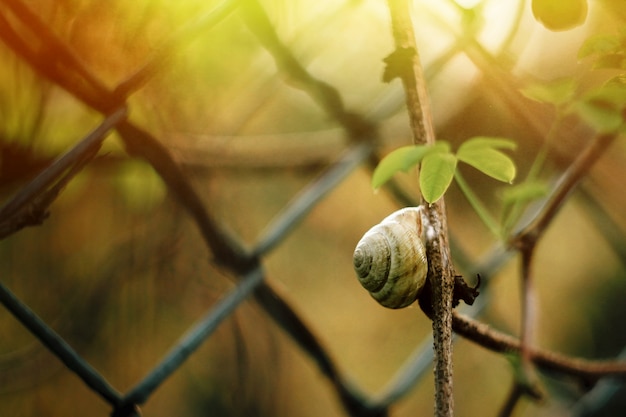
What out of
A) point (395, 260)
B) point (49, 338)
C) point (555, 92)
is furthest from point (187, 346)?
point (555, 92)

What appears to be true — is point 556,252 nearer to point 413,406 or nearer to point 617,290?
point 617,290

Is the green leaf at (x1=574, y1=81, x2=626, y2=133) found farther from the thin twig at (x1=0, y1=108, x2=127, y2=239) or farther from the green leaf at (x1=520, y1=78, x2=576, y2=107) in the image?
the thin twig at (x1=0, y1=108, x2=127, y2=239)

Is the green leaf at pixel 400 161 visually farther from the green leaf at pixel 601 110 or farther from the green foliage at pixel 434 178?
the green leaf at pixel 601 110

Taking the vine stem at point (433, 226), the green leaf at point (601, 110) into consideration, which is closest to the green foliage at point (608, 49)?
the green leaf at point (601, 110)

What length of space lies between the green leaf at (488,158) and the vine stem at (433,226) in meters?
0.05

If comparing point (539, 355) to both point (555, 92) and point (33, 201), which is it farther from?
point (33, 201)

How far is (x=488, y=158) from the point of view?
1.19ft

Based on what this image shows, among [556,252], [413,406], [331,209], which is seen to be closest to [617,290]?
[556,252]

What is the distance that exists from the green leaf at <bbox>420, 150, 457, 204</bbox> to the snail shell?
13mm

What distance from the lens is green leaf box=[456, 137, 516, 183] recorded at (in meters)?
0.35

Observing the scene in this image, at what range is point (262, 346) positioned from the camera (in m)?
0.96

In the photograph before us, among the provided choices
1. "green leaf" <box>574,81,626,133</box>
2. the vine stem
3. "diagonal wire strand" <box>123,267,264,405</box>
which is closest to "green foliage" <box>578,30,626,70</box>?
"green leaf" <box>574,81,626,133</box>

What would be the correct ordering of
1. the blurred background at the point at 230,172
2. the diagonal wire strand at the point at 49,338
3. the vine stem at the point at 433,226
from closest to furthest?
1. the vine stem at the point at 433,226
2. the diagonal wire strand at the point at 49,338
3. the blurred background at the point at 230,172

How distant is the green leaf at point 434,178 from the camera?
0.96 ft
